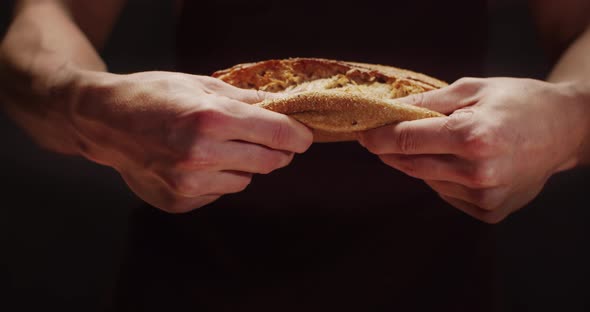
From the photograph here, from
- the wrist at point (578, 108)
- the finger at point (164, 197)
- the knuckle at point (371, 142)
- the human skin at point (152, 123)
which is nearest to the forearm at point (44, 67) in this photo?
the human skin at point (152, 123)

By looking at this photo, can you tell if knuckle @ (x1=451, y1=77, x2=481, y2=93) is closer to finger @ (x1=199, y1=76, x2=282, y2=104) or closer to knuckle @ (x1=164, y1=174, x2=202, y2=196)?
finger @ (x1=199, y1=76, x2=282, y2=104)

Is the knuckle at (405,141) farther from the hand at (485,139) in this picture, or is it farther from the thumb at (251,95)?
the thumb at (251,95)

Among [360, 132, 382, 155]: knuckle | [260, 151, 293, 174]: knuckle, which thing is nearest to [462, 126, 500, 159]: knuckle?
[360, 132, 382, 155]: knuckle

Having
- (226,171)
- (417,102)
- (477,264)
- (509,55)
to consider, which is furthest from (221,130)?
(509,55)

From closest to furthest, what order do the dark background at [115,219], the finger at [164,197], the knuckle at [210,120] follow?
the knuckle at [210,120] < the finger at [164,197] < the dark background at [115,219]

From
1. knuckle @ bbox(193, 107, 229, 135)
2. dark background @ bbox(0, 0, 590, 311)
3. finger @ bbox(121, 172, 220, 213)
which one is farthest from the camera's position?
dark background @ bbox(0, 0, 590, 311)

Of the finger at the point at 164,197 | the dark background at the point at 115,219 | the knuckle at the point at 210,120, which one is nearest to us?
the knuckle at the point at 210,120

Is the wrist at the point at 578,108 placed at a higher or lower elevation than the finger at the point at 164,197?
higher
